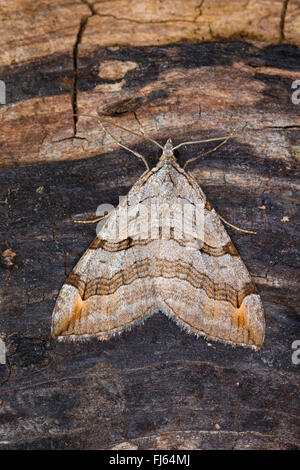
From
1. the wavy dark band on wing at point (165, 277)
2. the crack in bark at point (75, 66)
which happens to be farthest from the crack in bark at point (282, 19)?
the wavy dark band on wing at point (165, 277)

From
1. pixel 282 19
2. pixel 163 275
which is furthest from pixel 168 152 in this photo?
pixel 282 19

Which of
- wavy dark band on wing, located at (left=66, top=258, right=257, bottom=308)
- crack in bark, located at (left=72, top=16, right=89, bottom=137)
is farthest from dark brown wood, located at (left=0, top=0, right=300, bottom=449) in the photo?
wavy dark band on wing, located at (left=66, top=258, right=257, bottom=308)

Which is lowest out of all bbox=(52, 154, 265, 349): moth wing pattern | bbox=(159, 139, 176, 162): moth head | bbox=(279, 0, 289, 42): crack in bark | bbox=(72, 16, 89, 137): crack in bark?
bbox=(52, 154, 265, 349): moth wing pattern

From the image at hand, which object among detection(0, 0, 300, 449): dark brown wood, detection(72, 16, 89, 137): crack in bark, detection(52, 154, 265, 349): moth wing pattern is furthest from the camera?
detection(72, 16, 89, 137): crack in bark

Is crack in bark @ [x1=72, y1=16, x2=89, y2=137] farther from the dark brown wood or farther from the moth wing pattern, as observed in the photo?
the moth wing pattern

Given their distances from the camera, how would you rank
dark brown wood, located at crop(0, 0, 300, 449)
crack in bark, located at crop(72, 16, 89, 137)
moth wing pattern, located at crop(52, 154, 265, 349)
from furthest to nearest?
crack in bark, located at crop(72, 16, 89, 137) → moth wing pattern, located at crop(52, 154, 265, 349) → dark brown wood, located at crop(0, 0, 300, 449)

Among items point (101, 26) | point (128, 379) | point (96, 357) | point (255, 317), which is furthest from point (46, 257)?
point (101, 26)

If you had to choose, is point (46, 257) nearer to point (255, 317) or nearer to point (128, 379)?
point (128, 379)

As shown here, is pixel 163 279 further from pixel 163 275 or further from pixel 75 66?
pixel 75 66
